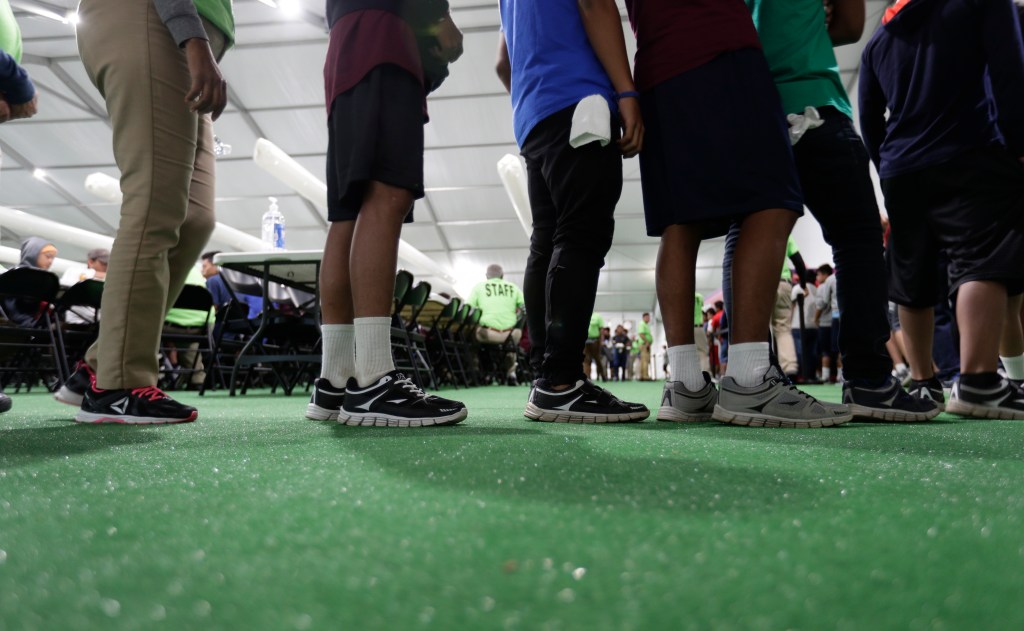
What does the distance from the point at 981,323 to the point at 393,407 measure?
1411 millimetres

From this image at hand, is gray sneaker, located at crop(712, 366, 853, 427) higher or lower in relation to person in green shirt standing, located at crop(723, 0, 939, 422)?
lower

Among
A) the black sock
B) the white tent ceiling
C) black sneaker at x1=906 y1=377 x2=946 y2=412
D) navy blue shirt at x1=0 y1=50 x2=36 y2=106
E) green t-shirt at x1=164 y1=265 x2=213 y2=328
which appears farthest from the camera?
the white tent ceiling

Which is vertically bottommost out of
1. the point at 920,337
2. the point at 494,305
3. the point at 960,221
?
the point at 920,337

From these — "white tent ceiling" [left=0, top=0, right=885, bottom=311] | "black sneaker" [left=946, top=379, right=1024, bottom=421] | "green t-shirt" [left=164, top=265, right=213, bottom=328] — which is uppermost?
"white tent ceiling" [left=0, top=0, right=885, bottom=311]

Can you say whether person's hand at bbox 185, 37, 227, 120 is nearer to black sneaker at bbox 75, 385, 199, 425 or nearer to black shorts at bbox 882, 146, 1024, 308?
black sneaker at bbox 75, 385, 199, 425

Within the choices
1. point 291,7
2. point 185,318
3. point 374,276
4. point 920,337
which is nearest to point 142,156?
point 374,276

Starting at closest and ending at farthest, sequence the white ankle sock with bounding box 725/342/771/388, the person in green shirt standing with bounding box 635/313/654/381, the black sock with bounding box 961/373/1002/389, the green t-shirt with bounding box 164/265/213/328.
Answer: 1. the white ankle sock with bounding box 725/342/771/388
2. the black sock with bounding box 961/373/1002/389
3. the green t-shirt with bounding box 164/265/213/328
4. the person in green shirt standing with bounding box 635/313/654/381

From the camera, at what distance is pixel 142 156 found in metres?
1.34

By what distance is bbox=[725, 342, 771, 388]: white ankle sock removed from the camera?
1282 mm

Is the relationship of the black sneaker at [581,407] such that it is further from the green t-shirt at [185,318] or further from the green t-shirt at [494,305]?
the green t-shirt at [494,305]

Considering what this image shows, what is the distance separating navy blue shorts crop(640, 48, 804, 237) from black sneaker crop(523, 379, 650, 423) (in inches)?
17.0

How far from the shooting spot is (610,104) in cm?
142

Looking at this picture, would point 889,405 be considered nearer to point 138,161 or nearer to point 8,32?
point 138,161

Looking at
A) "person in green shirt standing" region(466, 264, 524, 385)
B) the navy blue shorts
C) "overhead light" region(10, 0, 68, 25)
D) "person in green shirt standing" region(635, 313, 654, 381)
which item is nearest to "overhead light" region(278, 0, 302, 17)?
"overhead light" region(10, 0, 68, 25)
